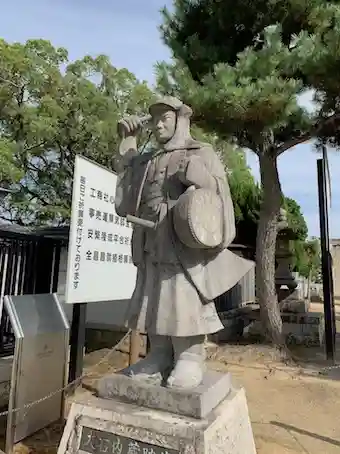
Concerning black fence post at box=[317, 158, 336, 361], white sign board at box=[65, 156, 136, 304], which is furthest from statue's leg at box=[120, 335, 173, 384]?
black fence post at box=[317, 158, 336, 361]

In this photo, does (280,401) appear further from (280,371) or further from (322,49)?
(322,49)

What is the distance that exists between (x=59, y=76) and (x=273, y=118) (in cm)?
669

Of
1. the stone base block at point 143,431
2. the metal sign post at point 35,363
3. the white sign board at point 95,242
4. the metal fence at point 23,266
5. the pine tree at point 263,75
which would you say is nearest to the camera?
the stone base block at point 143,431

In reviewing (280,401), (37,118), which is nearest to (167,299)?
(280,401)

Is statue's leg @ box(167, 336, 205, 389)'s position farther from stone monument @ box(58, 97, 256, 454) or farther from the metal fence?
the metal fence

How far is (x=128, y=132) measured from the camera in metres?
2.61

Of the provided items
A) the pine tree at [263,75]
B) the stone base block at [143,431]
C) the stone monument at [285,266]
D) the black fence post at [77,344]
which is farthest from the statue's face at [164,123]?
the stone monument at [285,266]

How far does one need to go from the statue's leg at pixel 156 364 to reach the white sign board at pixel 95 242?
126 cm

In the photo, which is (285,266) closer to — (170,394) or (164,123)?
(164,123)

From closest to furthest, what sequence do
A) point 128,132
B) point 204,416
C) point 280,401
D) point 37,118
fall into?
point 204,416 < point 128,132 < point 280,401 < point 37,118

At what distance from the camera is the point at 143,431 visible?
2.05 metres

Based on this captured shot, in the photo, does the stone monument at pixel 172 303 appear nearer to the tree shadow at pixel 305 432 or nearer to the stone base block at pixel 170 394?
the stone base block at pixel 170 394

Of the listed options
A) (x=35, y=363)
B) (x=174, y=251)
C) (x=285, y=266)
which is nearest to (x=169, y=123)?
(x=174, y=251)

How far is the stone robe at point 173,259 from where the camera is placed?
225cm
